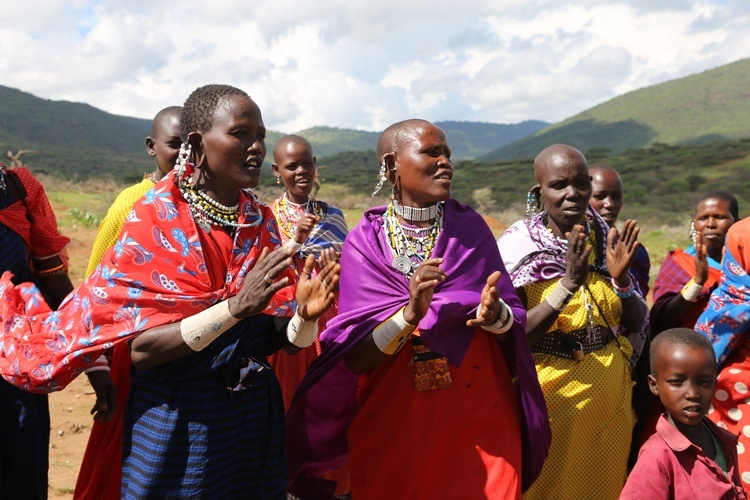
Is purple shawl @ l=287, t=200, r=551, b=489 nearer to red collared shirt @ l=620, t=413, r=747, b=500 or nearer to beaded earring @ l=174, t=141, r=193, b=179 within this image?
red collared shirt @ l=620, t=413, r=747, b=500

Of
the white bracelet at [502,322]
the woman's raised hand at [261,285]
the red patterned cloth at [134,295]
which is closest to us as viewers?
the woman's raised hand at [261,285]

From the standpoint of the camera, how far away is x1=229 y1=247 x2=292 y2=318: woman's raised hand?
271cm

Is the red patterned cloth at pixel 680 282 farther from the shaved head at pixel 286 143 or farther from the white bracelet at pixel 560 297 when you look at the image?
the shaved head at pixel 286 143

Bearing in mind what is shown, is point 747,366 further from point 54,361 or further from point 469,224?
point 54,361

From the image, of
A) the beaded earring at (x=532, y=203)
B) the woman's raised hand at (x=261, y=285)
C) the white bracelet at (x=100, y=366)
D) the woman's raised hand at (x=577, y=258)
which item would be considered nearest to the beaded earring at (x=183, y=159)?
the woman's raised hand at (x=261, y=285)

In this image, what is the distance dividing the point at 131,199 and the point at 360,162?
188 ft

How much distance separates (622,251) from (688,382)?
3.10ft

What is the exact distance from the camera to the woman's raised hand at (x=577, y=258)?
365 cm

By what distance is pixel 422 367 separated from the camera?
11.3 ft

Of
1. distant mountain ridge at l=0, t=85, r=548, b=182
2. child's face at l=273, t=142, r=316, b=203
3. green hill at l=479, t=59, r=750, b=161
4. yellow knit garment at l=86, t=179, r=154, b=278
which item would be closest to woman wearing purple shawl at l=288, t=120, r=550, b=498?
yellow knit garment at l=86, t=179, r=154, b=278

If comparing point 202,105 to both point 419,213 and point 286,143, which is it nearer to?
point 419,213

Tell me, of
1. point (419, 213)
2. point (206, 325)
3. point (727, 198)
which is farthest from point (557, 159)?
point (206, 325)

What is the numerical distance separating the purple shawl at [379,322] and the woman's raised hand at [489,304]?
0.13 metres

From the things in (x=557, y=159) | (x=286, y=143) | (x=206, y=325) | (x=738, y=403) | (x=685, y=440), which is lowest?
(x=738, y=403)
